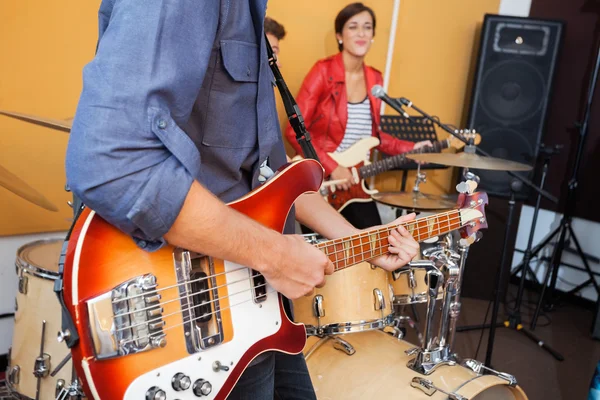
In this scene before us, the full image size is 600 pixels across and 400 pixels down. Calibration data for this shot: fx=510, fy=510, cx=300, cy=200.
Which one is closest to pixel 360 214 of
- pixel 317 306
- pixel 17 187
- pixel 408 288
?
pixel 408 288

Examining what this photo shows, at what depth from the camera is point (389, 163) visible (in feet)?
12.2

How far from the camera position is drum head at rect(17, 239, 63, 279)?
75.2 inches

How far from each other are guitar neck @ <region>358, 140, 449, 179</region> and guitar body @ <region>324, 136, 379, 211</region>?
0.17 ft

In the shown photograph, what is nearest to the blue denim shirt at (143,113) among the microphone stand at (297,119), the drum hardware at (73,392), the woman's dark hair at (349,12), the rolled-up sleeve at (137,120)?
the rolled-up sleeve at (137,120)

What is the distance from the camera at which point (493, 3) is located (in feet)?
15.8

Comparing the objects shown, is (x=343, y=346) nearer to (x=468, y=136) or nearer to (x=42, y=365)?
(x=42, y=365)

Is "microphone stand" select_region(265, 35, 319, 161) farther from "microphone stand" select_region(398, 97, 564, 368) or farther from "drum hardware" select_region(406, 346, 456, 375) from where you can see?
"microphone stand" select_region(398, 97, 564, 368)

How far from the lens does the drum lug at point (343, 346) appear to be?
1912 mm

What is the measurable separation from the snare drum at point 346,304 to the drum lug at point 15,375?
1.23 metres

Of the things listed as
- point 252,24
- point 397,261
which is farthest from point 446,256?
point 252,24

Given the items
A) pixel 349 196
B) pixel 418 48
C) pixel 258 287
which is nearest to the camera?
pixel 258 287

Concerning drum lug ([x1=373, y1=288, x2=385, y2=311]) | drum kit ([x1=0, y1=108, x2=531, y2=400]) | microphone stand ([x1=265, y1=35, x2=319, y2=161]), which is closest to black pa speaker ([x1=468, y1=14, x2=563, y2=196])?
drum kit ([x1=0, y1=108, x2=531, y2=400])

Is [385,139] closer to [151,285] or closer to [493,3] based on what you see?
[493,3]

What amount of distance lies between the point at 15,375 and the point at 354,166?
2356mm
